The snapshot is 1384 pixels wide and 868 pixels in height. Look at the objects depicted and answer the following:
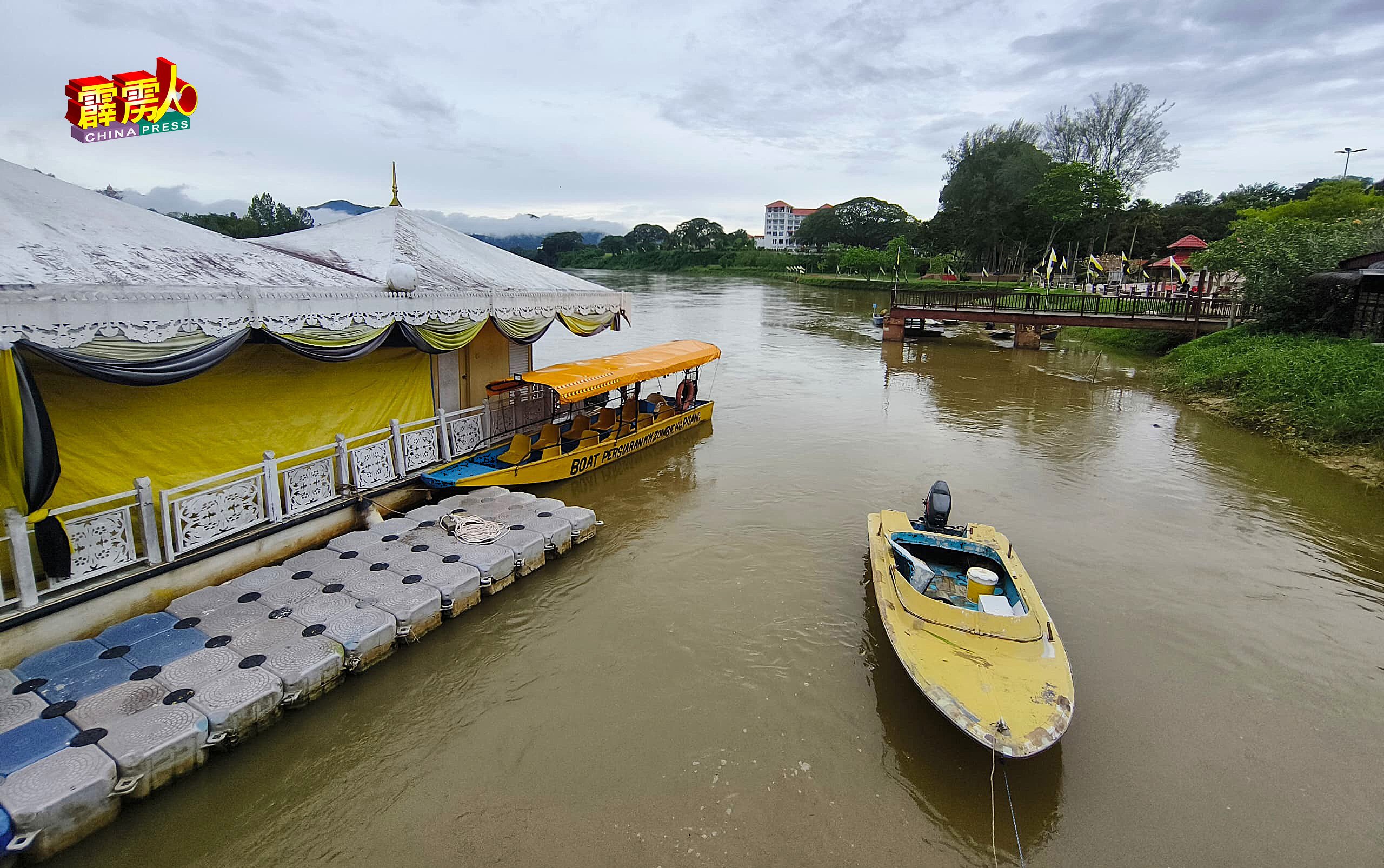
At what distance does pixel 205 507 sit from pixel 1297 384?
2211 centimetres

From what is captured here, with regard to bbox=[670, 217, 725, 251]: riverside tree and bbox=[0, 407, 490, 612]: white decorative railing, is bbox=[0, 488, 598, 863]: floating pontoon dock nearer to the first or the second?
bbox=[0, 407, 490, 612]: white decorative railing

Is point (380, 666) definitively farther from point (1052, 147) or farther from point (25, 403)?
point (1052, 147)

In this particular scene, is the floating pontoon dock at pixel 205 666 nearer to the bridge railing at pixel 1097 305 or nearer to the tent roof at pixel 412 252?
the tent roof at pixel 412 252

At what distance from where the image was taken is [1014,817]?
521cm

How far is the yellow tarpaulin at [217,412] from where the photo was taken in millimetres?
6500

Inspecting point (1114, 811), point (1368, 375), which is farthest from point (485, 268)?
point (1368, 375)

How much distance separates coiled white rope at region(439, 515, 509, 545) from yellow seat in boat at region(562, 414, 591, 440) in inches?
149

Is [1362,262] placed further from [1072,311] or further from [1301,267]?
[1072,311]

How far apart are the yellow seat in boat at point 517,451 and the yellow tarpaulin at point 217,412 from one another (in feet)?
4.87

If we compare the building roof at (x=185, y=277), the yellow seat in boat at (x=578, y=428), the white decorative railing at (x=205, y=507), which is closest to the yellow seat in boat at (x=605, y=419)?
the yellow seat in boat at (x=578, y=428)

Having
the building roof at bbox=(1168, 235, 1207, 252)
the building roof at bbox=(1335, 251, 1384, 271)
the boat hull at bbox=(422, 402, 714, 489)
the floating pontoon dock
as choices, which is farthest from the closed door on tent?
the building roof at bbox=(1168, 235, 1207, 252)

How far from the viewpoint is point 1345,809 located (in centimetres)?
532

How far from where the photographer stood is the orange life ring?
15.3m

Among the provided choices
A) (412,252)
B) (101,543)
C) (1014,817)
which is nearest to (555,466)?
(412,252)
